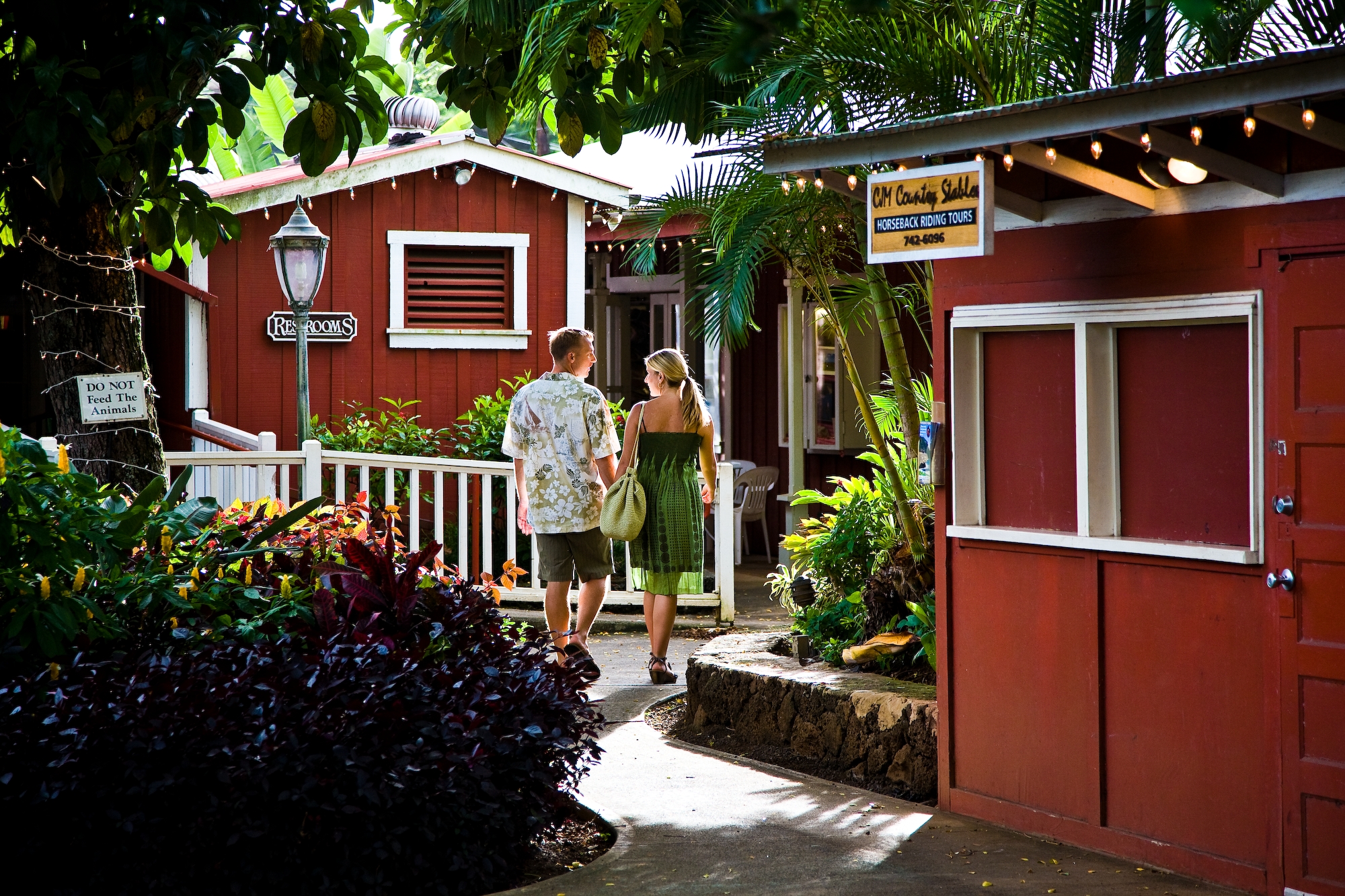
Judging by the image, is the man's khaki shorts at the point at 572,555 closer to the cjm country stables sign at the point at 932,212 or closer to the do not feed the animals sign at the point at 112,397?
the do not feed the animals sign at the point at 112,397

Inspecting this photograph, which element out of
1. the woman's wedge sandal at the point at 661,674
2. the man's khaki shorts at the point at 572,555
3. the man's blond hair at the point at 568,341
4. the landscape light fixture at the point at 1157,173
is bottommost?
the woman's wedge sandal at the point at 661,674

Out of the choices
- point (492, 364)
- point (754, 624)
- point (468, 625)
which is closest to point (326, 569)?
point (468, 625)

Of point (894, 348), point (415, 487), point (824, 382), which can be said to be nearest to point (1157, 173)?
point (894, 348)

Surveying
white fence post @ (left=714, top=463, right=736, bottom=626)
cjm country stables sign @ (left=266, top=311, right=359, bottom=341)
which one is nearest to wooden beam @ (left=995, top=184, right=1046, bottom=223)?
white fence post @ (left=714, top=463, right=736, bottom=626)

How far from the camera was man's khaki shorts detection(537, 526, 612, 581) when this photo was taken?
7535mm

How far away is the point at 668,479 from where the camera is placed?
7.52m

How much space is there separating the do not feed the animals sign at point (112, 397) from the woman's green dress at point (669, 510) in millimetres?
2676

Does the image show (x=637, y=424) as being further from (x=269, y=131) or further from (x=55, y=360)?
(x=269, y=131)

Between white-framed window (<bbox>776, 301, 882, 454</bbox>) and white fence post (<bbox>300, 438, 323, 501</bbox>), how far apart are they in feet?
16.0

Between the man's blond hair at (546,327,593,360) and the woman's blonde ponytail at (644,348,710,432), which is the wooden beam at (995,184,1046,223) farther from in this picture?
the man's blond hair at (546,327,593,360)

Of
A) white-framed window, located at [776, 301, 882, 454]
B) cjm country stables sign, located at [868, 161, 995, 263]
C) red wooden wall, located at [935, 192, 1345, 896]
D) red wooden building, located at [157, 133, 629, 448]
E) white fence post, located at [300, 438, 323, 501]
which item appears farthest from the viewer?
white-framed window, located at [776, 301, 882, 454]

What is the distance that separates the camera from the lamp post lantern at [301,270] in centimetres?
975

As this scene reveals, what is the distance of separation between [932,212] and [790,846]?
2.21 metres

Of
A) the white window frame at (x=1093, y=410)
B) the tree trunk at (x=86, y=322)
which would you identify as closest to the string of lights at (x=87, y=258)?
the tree trunk at (x=86, y=322)
